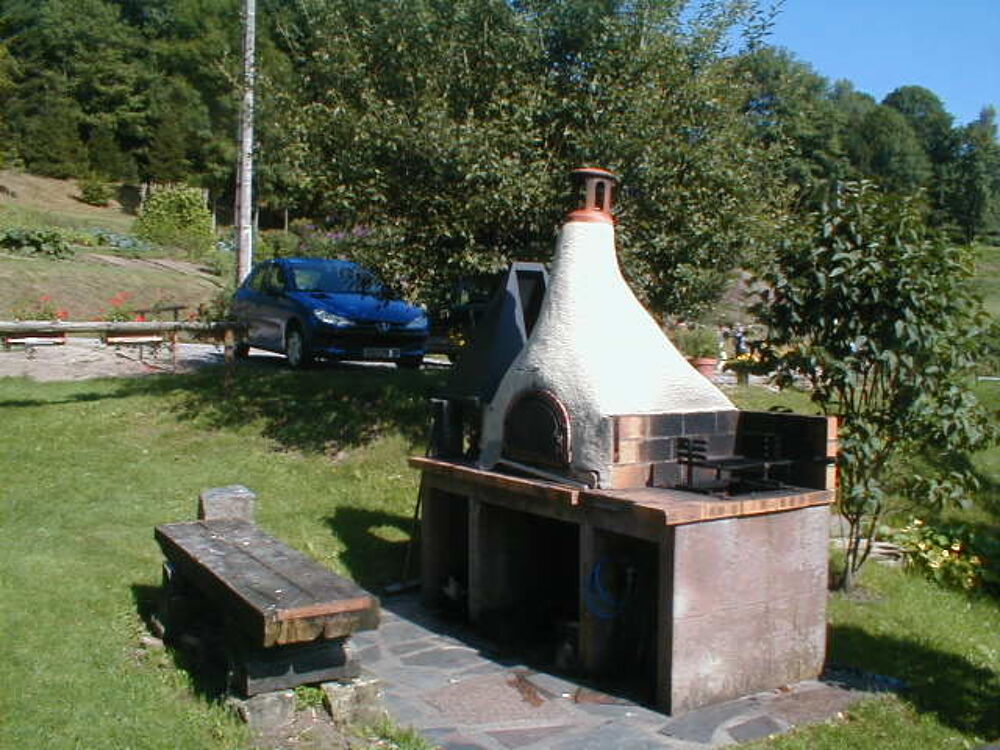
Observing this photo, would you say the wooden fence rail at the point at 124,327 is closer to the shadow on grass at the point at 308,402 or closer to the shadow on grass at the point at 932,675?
the shadow on grass at the point at 308,402

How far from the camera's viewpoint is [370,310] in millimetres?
13133

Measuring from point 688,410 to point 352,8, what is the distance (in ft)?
21.0

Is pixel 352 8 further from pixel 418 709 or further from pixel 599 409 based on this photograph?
pixel 418 709

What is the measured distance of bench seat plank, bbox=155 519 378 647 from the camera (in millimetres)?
4270

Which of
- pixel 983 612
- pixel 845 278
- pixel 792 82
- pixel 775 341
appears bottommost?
pixel 983 612

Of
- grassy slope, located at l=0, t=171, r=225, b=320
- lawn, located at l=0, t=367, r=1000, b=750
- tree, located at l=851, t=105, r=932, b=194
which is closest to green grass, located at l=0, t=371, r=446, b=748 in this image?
lawn, located at l=0, t=367, r=1000, b=750

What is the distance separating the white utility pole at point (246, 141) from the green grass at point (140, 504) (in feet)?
10.8

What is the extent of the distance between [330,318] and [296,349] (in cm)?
75

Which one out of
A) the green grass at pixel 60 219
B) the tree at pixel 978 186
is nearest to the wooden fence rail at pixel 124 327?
the green grass at pixel 60 219

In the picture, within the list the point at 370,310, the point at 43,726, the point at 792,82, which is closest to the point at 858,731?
the point at 43,726

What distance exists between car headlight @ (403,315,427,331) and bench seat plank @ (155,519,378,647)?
24.6 feet

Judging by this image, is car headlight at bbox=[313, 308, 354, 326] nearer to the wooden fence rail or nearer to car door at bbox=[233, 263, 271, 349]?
the wooden fence rail

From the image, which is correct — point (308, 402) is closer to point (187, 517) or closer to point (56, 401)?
point (56, 401)

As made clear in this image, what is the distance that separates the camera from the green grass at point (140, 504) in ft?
14.8
